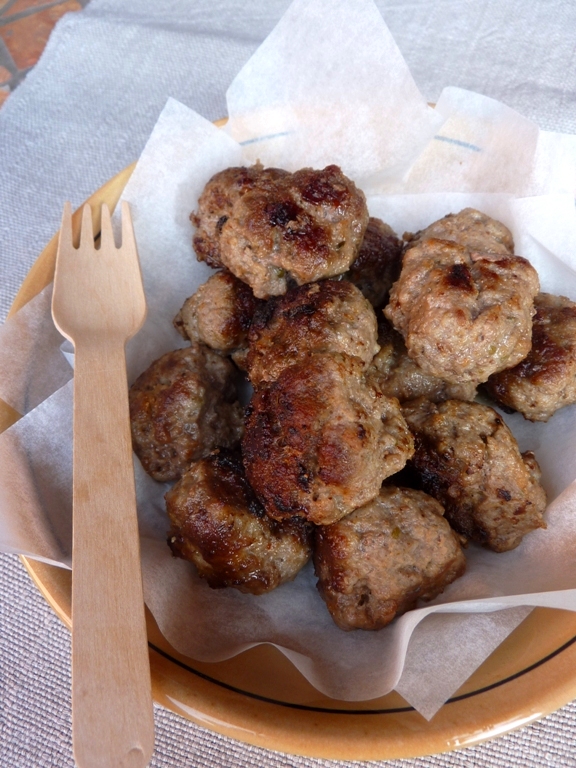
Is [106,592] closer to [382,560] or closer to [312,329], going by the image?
[382,560]

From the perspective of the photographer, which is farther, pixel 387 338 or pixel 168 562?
pixel 387 338

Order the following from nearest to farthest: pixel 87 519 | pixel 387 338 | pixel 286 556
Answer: pixel 87 519 < pixel 286 556 < pixel 387 338

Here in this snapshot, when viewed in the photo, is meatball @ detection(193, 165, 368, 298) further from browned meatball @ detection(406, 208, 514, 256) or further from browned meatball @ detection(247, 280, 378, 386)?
browned meatball @ detection(406, 208, 514, 256)

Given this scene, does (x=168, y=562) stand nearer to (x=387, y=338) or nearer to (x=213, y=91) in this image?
(x=387, y=338)

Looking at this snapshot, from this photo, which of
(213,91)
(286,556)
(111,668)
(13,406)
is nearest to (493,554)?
(286,556)

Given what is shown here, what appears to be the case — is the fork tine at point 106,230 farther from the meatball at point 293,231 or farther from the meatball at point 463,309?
the meatball at point 463,309

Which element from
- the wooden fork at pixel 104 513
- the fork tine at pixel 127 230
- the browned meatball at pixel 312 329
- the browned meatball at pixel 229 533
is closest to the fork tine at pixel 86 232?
the wooden fork at pixel 104 513

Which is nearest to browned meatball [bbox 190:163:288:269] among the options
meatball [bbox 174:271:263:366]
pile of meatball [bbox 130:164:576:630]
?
pile of meatball [bbox 130:164:576:630]
